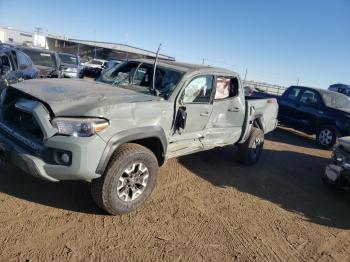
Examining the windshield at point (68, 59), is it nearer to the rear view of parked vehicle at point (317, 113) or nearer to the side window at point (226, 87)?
the rear view of parked vehicle at point (317, 113)

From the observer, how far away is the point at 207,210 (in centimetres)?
473

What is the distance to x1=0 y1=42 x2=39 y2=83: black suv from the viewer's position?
8853mm

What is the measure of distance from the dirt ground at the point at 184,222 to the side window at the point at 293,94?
18.5 feet

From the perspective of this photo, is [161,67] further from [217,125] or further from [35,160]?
[35,160]

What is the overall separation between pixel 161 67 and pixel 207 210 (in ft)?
7.23

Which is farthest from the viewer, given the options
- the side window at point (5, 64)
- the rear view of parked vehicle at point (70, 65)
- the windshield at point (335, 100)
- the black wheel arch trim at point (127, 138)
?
the rear view of parked vehicle at point (70, 65)

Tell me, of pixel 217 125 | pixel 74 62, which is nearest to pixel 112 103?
pixel 217 125

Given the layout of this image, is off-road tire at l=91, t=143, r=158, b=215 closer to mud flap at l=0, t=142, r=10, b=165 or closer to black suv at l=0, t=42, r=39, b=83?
mud flap at l=0, t=142, r=10, b=165

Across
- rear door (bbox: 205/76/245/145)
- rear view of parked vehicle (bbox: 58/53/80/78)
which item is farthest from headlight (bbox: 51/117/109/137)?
rear view of parked vehicle (bbox: 58/53/80/78)

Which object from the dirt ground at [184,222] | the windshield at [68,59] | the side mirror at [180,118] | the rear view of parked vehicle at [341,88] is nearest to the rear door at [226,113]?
the dirt ground at [184,222]

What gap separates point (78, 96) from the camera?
4.02 meters

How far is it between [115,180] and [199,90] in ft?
6.79

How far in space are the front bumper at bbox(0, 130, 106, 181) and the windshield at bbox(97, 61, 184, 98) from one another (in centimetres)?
144

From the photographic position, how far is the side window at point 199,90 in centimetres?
502
